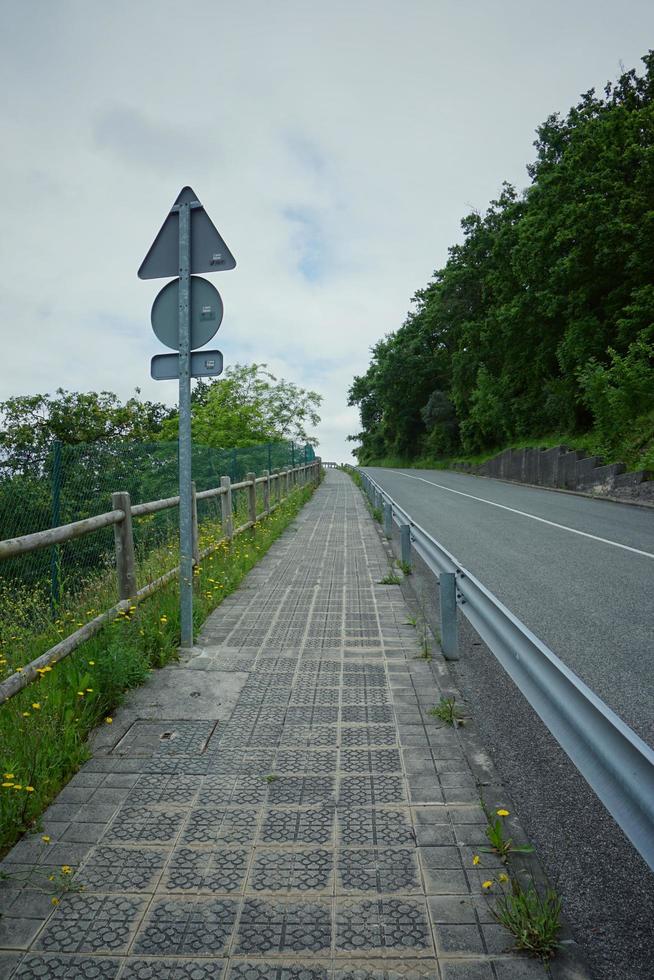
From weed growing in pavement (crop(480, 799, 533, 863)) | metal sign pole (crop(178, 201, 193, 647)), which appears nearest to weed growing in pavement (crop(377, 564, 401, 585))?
metal sign pole (crop(178, 201, 193, 647))

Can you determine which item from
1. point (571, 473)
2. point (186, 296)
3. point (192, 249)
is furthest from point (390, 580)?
point (571, 473)

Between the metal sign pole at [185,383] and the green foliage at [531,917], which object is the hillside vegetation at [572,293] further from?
the green foliage at [531,917]

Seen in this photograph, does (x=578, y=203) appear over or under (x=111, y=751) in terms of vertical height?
over

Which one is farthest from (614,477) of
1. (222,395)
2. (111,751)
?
(222,395)

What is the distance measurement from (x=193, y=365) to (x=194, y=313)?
407 mm

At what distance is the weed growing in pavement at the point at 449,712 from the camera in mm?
3954

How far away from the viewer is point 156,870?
8.58 ft

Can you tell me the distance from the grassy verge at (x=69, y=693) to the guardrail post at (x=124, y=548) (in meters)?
0.21

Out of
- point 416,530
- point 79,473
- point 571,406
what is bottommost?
point 416,530

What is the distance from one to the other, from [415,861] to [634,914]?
803 millimetres

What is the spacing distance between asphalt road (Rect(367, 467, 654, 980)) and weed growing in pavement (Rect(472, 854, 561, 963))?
0.36 feet

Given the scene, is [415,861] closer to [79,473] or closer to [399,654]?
Result: [399,654]

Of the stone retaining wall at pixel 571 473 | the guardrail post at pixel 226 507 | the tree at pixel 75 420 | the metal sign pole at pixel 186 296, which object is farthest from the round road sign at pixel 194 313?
the tree at pixel 75 420

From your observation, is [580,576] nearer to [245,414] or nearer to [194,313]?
[194,313]
